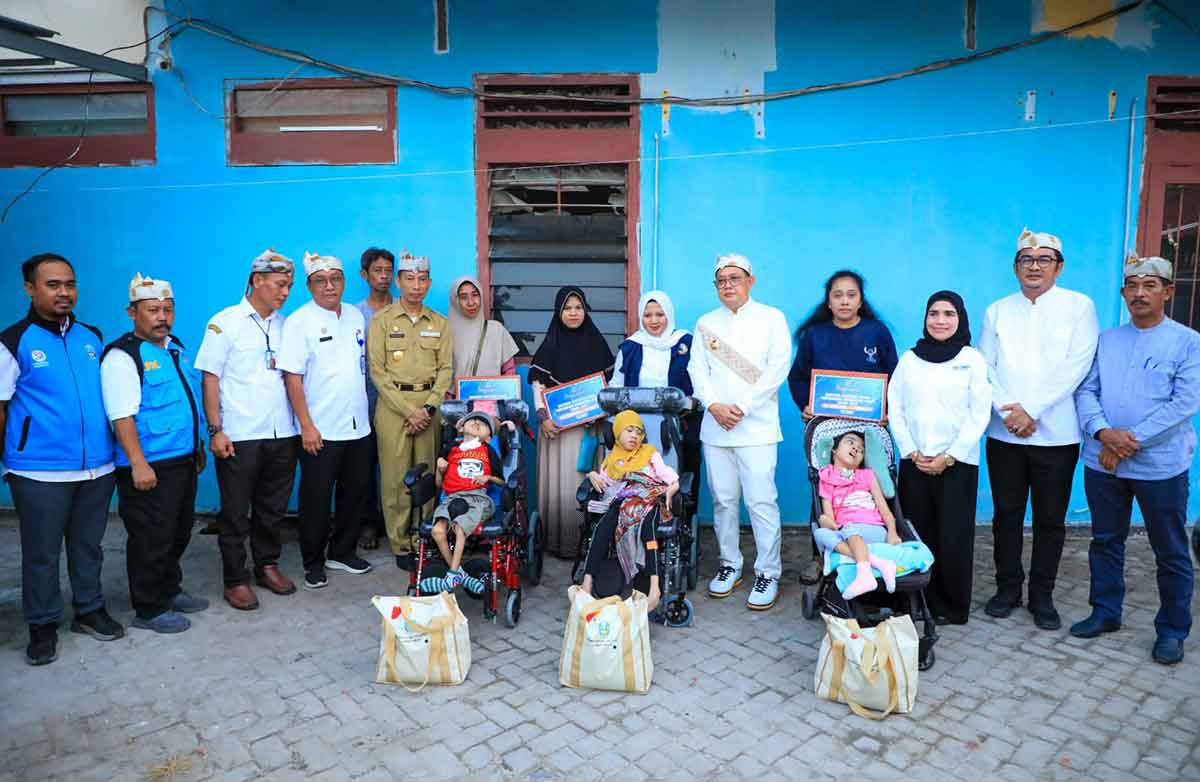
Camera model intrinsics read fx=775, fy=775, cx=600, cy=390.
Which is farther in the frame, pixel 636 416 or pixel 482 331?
pixel 482 331

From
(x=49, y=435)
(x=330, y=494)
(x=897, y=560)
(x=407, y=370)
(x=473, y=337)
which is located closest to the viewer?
(x=897, y=560)

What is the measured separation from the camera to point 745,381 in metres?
4.72

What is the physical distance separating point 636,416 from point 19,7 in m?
6.06

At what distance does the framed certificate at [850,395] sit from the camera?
14.4ft

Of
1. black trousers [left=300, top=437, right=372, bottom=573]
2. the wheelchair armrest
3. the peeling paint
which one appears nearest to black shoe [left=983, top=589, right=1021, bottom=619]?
the wheelchair armrest

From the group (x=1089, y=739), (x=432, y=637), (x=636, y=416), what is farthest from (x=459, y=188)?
(x=1089, y=739)

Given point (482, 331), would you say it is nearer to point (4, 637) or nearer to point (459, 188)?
point (459, 188)

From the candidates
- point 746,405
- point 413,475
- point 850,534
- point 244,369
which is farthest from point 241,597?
point 850,534

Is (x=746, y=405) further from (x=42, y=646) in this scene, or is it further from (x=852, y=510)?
(x=42, y=646)

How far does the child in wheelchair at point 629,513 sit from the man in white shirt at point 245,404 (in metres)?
1.99

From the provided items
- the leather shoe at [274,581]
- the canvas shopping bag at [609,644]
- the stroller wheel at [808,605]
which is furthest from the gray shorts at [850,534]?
the leather shoe at [274,581]

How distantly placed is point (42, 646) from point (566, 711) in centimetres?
273

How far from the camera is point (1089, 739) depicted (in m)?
3.24

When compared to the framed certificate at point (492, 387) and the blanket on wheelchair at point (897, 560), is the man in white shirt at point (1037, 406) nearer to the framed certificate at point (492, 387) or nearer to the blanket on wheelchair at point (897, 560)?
the blanket on wheelchair at point (897, 560)
